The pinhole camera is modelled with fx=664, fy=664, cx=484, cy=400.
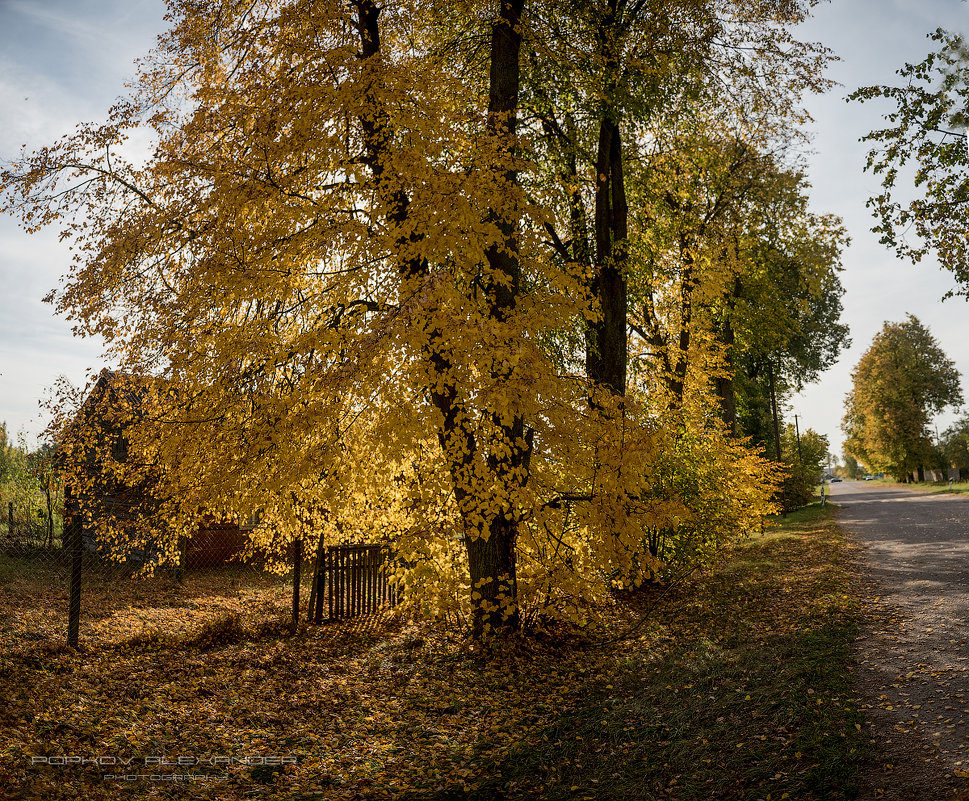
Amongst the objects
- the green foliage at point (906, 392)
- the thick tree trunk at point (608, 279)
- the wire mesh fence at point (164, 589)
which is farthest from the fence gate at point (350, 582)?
the green foliage at point (906, 392)

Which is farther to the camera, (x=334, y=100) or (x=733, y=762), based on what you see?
(x=334, y=100)

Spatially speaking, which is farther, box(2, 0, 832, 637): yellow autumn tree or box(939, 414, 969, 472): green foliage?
box(939, 414, 969, 472): green foliage

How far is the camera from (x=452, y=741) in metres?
6.52

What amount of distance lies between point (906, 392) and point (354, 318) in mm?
47804

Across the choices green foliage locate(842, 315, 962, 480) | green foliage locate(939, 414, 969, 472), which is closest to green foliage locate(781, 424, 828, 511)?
green foliage locate(842, 315, 962, 480)

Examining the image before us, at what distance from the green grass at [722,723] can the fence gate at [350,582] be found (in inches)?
211

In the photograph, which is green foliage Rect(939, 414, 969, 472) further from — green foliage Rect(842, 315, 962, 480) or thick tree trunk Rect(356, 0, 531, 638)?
thick tree trunk Rect(356, 0, 531, 638)

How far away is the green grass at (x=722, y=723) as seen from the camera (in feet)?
16.7

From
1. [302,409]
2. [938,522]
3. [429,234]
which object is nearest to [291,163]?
[429,234]

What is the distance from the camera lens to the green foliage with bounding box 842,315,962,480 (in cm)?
4466

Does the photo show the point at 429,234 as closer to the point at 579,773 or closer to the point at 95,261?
the point at 95,261

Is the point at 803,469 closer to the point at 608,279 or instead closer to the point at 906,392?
the point at 906,392

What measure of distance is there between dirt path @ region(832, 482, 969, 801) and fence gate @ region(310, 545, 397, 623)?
777 centimetres

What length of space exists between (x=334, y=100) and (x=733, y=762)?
7895mm
